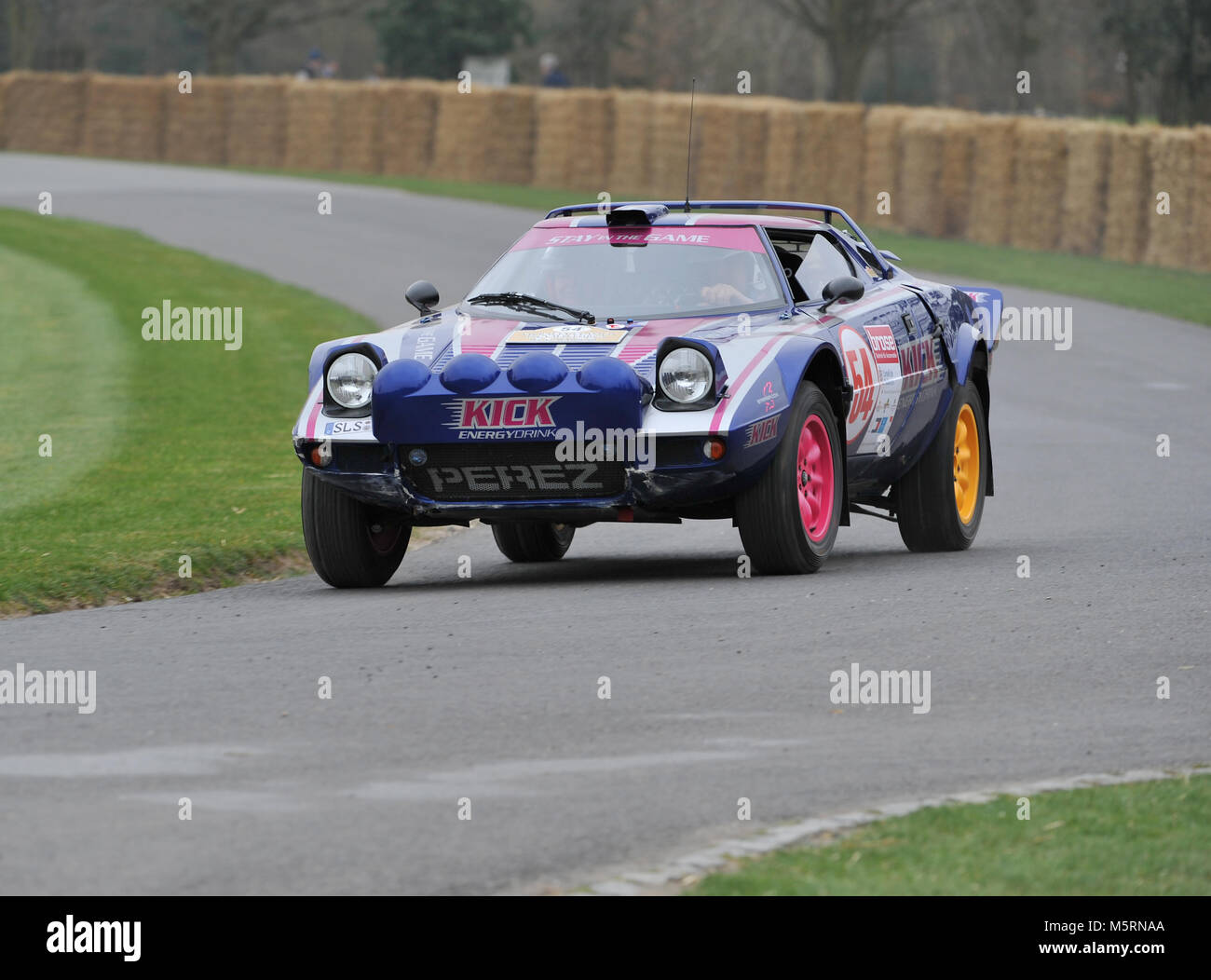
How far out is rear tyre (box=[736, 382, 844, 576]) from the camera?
9805 mm

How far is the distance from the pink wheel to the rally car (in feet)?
0.04

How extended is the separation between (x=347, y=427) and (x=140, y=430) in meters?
7.06

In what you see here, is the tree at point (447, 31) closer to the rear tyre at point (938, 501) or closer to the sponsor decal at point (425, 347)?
the rear tyre at point (938, 501)

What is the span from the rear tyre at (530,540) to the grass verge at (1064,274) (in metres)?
16.2

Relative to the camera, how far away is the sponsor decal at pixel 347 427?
391 inches

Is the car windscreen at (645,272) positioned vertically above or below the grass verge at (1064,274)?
below

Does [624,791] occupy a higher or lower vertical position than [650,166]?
lower

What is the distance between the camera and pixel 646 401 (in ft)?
31.8

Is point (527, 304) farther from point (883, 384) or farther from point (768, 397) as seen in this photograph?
point (883, 384)

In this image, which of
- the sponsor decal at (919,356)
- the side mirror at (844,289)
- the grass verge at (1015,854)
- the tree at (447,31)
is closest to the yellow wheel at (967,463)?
the sponsor decal at (919,356)
